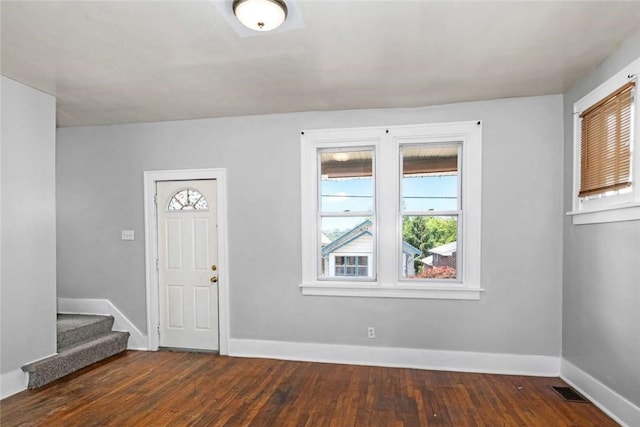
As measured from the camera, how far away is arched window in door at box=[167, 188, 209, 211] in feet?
13.9

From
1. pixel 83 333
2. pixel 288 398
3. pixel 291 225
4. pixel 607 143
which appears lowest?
pixel 288 398

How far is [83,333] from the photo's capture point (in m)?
3.94

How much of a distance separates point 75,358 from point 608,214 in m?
5.00

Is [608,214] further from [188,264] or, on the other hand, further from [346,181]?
[188,264]

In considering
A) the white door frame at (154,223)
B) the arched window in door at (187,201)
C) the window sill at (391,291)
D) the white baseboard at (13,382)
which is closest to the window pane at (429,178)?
the window sill at (391,291)

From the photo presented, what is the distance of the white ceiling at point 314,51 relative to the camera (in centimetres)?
209

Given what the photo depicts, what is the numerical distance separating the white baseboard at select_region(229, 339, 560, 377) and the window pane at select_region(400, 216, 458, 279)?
803 millimetres

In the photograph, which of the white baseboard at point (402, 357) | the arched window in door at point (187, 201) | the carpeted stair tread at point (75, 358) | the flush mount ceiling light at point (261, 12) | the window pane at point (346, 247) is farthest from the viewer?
the arched window in door at point (187, 201)

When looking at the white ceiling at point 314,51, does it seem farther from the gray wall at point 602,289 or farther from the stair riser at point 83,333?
the stair riser at point 83,333

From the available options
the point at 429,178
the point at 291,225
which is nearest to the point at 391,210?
the point at 429,178

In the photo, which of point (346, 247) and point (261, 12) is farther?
point (346, 247)

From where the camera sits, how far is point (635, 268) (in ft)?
7.82

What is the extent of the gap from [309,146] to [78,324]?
10.8 ft

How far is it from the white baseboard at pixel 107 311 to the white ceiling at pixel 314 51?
2.38 meters
